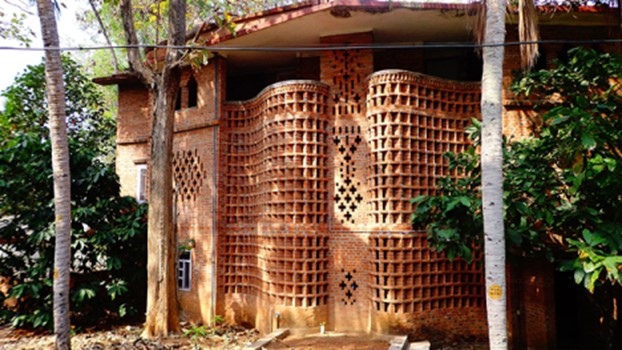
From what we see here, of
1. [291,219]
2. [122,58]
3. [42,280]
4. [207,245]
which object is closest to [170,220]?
[207,245]

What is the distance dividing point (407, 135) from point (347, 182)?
1657 mm

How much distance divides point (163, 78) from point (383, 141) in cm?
491

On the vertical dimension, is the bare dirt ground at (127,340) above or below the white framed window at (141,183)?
below

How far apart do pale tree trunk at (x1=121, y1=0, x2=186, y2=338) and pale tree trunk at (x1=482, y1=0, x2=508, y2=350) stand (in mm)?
6464

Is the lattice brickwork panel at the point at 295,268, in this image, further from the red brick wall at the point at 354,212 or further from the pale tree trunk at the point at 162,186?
the pale tree trunk at the point at 162,186

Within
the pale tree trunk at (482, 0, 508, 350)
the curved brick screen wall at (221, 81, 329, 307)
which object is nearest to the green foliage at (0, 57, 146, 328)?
the curved brick screen wall at (221, 81, 329, 307)

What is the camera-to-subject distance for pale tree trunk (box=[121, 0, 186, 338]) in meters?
9.38

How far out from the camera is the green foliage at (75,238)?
34.6 ft

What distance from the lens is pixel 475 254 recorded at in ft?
31.1

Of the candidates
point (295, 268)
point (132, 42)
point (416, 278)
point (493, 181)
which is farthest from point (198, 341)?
point (493, 181)

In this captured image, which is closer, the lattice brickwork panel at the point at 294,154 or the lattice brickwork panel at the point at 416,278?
the lattice brickwork panel at the point at 416,278

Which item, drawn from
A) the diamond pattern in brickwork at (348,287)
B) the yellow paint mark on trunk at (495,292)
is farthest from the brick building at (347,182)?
the yellow paint mark on trunk at (495,292)

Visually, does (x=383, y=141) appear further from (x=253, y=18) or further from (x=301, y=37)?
(x=253, y=18)

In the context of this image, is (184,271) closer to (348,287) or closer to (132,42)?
(348,287)
